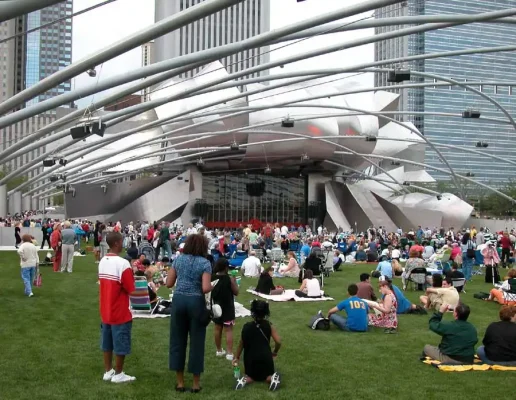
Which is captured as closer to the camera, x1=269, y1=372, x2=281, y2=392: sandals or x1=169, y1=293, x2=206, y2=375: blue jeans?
x1=169, y1=293, x2=206, y2=375: blue jeans

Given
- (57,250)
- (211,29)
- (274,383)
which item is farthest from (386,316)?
(211,29)

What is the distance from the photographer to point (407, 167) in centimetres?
→ 6059

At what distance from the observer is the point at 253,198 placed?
64.0m

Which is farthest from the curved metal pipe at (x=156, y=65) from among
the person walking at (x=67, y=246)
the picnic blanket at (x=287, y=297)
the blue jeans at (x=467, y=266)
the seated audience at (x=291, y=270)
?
the blue jeans at (x=467, y=266)

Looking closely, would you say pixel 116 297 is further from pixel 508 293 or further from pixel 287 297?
pixel 508 293

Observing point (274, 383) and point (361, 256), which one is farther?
point (361, 256)

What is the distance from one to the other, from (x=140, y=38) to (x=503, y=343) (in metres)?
7.37

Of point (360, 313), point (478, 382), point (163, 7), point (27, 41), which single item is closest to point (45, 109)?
point (360, 313)

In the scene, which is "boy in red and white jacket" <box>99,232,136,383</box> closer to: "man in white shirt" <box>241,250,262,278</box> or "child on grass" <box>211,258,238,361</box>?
"child on grass" <box>211,258,238,361</box>

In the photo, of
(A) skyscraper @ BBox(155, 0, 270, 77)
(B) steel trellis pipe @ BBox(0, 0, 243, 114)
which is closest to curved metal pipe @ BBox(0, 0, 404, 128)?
(B) steel trellis pipe @ BBox(0, 0, 243, 114)

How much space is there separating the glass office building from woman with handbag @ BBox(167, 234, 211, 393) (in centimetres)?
5395

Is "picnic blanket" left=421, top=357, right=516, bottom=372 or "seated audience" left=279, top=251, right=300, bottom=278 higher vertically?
"seated audience" left=279, top=251, right=300, bottom=278

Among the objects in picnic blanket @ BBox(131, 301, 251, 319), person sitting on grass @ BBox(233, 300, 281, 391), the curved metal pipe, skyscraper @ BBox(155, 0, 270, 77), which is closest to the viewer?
person sitting on grass @ BBox(233, 300, 281, 391)

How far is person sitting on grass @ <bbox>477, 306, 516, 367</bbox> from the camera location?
26.6ft
